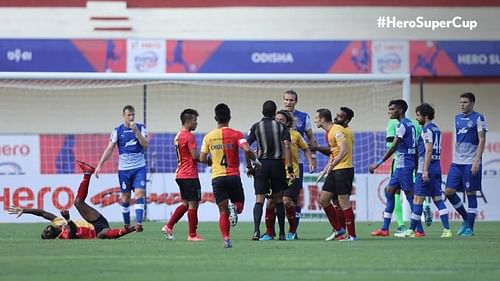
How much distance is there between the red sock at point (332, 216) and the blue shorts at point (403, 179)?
6.05 ft

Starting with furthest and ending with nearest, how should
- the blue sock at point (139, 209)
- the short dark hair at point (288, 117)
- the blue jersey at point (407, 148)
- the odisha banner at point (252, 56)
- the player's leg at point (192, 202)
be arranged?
the odisha banner at point (252, 56) < the blue sock at point (139, 209) < the blue jersey at point (407, 148) < the short dark hair at point (288, 117) < the player's leg at point (192, 202)

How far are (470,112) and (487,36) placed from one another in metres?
14.9

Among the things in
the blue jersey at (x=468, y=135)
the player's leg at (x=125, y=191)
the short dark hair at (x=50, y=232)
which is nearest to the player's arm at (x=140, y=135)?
the player's leg at (x=125, y=191)

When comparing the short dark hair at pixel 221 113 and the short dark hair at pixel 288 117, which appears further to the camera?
the short dark hair at pixel 288 117

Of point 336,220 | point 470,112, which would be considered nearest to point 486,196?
point 470,112

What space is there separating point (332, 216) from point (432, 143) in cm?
223

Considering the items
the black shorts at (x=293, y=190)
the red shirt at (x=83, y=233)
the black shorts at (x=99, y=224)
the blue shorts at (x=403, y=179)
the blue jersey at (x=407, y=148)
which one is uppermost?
the blue jersey at (x=407, y=148)

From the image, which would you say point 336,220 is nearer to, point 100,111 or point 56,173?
point 56,173

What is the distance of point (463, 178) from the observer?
18.4 metres

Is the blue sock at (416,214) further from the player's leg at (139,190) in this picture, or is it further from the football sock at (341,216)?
the player's leg at (139,190)

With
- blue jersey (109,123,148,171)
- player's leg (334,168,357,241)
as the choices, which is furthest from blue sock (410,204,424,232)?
blue jersey (109,123,148,171)

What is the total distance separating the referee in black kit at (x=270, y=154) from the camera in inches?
650

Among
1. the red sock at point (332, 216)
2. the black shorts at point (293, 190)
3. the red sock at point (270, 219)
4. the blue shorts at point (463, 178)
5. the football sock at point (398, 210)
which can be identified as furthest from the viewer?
the football sock at point (398, 210)

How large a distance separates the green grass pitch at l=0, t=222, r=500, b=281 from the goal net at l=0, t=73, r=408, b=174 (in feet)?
28.9
